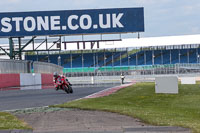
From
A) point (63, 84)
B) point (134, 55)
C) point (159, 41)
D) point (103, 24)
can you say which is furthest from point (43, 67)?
point (134, 55)

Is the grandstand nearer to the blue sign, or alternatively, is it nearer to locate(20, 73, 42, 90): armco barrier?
locate(20, 73, 42, 90): armco barrier

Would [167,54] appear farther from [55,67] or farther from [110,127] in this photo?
[110,127]

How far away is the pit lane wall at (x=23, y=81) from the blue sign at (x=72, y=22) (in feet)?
11.0

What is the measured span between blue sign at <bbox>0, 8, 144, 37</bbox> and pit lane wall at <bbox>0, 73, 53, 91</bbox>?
3.35m

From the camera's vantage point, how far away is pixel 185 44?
7812cm

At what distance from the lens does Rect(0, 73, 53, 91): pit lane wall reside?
31922mm

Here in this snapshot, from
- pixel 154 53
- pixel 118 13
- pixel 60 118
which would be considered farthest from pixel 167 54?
pixel 60 118

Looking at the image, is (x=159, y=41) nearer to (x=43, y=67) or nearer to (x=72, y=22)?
(x=43, y=67)

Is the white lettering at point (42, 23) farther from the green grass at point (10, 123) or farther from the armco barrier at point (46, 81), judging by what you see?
the green grass at point (10, 123)

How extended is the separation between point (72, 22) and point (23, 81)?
5.79 m

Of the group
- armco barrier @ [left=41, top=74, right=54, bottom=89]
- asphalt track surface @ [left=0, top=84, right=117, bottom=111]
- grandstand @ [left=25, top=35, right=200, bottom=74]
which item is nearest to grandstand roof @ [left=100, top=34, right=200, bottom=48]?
grandstand @ [left=25, top=35, right=200, bottom=74]

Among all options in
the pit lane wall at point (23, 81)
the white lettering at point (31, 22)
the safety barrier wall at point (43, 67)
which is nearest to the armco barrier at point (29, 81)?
the pit lane wall at point (23, 81)

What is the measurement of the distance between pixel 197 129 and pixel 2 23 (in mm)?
27793

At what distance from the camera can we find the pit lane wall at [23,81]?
31922 millimetres
